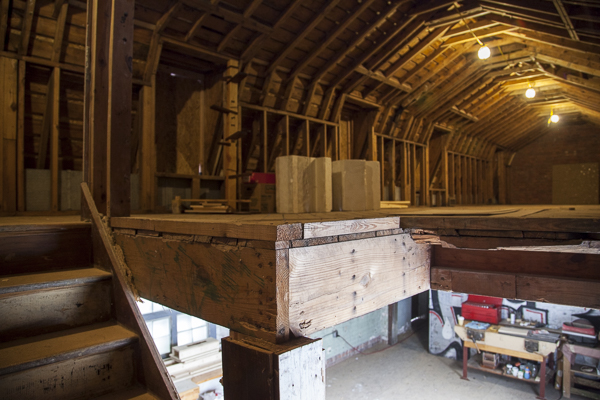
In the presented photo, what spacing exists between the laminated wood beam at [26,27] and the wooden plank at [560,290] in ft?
16.4

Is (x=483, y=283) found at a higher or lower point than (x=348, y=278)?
lower

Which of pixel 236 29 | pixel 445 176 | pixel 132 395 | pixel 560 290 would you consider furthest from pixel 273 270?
pixel 445 176

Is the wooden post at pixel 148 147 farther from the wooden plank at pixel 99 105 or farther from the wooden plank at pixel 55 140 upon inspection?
the wooden plank at pixel 99 105

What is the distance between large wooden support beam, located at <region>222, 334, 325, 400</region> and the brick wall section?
50.2ft

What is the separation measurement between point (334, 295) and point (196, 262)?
638 mm

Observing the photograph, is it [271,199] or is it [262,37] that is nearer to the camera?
[271,199]

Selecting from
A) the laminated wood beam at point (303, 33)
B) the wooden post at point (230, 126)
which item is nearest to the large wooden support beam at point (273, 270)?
the wooden post at point (230, 126)

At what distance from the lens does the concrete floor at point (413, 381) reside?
24.7 feet

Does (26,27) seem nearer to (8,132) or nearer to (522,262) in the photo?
(8,132)

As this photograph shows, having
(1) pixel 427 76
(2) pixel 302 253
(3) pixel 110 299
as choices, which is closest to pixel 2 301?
(3) pixel 110 299

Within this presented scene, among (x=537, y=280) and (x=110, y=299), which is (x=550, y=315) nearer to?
(x=537, y=280)

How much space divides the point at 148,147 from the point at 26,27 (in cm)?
170

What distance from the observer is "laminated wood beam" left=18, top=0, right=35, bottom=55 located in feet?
12.9

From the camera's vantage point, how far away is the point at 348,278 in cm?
170
